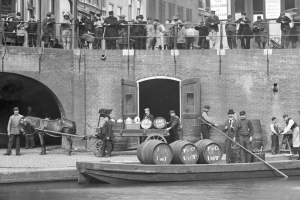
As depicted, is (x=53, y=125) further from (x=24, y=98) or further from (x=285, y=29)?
(x=285, y=29)

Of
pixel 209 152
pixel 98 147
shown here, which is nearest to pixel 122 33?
pixel 98 147

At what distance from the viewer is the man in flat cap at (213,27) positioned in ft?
94.0

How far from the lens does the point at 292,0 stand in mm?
32562

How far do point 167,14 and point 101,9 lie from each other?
15.0ft

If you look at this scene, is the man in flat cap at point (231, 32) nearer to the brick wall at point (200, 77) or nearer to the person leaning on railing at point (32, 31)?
the brick wall at point (200, 77)

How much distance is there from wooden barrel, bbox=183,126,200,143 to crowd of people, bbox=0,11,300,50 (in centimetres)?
339

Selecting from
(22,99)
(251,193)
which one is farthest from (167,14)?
(251,193)

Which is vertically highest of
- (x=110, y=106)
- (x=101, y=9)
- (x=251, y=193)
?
(x=101, y=9)

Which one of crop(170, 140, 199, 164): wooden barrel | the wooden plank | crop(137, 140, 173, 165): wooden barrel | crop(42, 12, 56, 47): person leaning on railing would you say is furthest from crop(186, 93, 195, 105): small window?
crop(137, 140, 173, 165): wooden barrel

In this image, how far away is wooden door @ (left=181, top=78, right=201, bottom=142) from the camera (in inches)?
1085

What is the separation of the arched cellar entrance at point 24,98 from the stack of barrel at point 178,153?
835 centimetres

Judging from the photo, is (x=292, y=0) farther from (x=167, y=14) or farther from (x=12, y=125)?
(x=12, y=125)

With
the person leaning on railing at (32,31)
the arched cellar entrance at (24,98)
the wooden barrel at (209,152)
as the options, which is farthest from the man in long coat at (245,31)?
the wooden barrel at (209,152)

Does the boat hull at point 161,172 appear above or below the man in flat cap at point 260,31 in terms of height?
below
